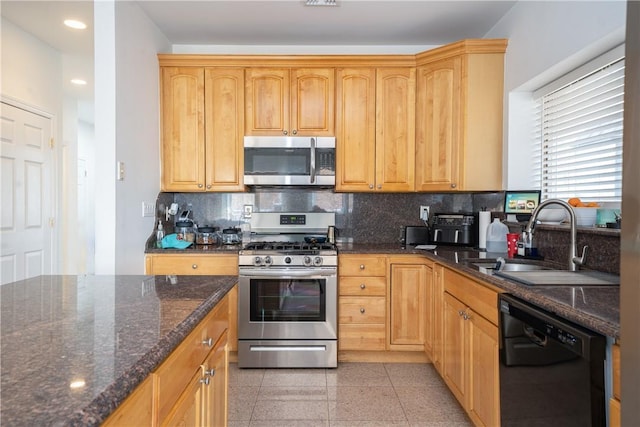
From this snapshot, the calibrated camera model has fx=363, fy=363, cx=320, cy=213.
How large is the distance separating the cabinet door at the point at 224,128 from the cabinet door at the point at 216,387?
1.82m

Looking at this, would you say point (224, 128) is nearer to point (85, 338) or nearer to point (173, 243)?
point (173, 243)

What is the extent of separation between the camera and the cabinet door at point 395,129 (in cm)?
300

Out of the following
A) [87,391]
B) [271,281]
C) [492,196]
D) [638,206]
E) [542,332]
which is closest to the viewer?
[638,206]

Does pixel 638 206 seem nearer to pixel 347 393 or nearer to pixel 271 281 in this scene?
pixel 347 393

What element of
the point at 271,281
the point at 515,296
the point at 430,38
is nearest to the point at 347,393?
the point at 271,281

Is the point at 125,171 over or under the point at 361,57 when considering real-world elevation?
under

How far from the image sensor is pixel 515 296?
1.46m

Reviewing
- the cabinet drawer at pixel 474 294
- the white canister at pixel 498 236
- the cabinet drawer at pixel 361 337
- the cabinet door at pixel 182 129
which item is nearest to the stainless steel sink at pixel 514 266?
the cabinet drawer at pixel 474 294

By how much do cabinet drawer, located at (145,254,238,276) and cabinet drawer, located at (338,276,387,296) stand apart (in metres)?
0.83

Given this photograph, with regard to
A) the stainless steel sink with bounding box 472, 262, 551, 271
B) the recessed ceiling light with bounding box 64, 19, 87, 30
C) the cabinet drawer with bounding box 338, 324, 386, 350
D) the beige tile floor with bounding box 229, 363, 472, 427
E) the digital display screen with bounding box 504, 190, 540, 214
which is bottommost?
the beige tile floor with bounding box 229, 363, 472, 427

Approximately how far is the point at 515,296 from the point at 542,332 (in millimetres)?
224

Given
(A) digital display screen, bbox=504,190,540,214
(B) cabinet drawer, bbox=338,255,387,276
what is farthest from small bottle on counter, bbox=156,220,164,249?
(A) digital display screen, bbox=504,190,540,214

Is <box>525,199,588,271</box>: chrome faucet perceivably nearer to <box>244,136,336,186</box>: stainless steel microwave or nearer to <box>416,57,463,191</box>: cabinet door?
<box>416,57,463,191</box>: cabinet door

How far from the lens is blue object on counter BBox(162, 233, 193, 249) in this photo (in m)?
2.82
